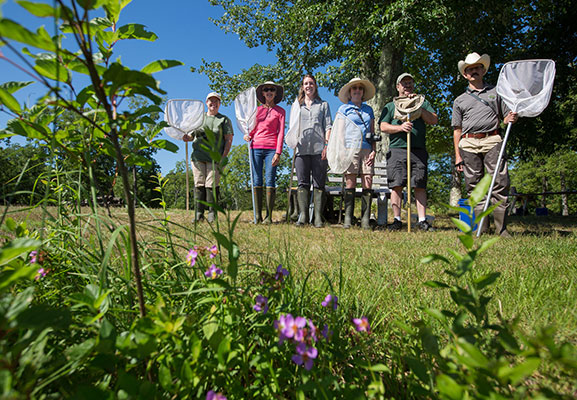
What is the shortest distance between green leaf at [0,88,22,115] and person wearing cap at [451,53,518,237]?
4638 mm

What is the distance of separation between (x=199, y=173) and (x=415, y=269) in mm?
4291

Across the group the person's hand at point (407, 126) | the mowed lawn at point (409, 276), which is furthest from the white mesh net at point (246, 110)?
the mowed lawn at point (409, 276)

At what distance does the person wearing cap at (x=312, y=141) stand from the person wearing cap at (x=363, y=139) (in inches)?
14.2

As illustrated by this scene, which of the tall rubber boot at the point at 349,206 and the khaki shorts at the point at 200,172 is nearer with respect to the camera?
the tall rubber boot at the point at 349,206

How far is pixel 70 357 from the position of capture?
2.18ft

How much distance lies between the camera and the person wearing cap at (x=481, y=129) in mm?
4078

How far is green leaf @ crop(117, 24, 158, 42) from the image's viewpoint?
2.60 ft

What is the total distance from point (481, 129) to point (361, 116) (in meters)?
1.65

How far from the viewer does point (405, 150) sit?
15.5 ft

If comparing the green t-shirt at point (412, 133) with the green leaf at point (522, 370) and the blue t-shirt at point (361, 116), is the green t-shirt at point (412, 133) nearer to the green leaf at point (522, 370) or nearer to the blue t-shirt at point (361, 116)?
the blue t-shirt at point (361, 116)

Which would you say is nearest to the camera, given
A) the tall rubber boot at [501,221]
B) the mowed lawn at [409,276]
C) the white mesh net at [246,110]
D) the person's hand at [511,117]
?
the mowed lawn at [409,276]

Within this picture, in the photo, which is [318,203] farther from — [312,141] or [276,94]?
[276,94]

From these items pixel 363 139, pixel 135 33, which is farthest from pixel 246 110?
pixel 135 33

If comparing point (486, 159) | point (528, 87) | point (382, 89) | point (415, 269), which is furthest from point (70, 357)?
point (382, 89)
